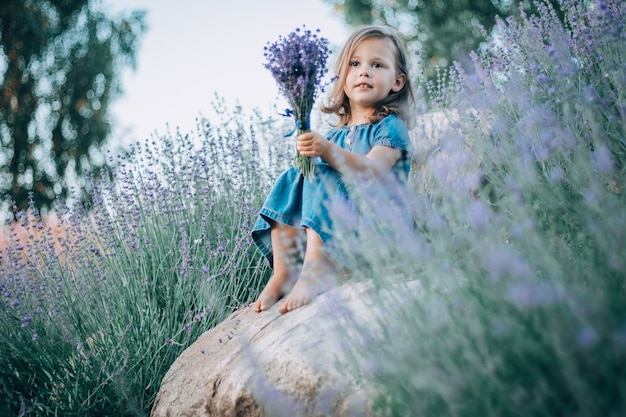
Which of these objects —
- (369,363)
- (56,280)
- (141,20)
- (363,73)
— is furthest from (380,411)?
(141,20)

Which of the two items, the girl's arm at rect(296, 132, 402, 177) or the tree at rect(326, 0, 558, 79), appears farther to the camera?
the tree at rect(326, 0, 558, 79)

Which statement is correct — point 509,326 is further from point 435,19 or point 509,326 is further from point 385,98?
point 435,19

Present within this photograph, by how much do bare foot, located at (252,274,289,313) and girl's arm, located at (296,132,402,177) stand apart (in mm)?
595

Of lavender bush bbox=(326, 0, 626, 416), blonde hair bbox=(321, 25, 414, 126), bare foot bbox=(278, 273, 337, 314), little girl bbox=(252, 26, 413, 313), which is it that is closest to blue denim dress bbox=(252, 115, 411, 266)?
little girl bbox=(252, 26, 413, 313)

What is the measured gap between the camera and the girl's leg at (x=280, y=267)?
249cm

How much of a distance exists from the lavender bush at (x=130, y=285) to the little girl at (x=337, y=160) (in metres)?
0.27

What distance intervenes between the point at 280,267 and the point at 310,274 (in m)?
0.38

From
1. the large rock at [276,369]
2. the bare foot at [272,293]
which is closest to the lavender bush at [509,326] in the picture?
the large rock at [276,369]

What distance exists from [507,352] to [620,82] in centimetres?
145

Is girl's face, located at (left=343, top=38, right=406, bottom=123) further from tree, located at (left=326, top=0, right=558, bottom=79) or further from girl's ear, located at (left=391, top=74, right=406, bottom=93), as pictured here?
A: tree, located at (left=326, top=0, right=558, bottom=79)

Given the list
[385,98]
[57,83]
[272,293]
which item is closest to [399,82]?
[385,98]

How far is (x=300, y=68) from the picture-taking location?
2.32m

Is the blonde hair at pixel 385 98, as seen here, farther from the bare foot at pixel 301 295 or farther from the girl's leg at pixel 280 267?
the bare foot at pixel 301 295

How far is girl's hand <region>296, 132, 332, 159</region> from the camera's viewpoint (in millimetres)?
2246
